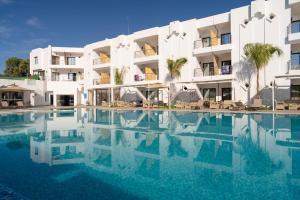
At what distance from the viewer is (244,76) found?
22312 mm

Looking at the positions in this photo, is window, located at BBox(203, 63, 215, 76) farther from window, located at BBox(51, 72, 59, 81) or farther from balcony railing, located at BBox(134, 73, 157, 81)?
window, located at BBox(51, 72, 59, 81)

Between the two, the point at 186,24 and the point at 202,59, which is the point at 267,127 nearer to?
the point at 202,59

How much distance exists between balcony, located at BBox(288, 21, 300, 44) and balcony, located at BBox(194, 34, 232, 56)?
16.0ft

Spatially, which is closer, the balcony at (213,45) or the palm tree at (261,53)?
the palm tree at (261,53)

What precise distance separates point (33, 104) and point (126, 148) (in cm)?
3024

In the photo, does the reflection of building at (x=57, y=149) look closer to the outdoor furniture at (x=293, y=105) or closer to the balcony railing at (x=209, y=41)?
the outdoor furniture at (x=293, y=105)

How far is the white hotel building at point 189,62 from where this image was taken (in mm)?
20719

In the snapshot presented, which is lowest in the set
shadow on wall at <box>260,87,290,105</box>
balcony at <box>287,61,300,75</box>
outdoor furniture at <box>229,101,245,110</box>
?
outdoor furniture at <box>229,101,245,110</box>

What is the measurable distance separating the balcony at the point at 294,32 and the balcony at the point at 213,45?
192 inches

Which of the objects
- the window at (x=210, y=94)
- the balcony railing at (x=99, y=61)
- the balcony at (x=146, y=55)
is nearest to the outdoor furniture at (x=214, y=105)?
the window at (x=210, y=94)

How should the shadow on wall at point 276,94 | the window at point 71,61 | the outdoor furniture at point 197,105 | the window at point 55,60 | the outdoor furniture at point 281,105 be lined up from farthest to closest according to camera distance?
the window at point 71,61, the window at point 55,60, the outdoor furniture at point 197,105, the shadow on wall at point 276,94, the outdoor furniture at point 281,105

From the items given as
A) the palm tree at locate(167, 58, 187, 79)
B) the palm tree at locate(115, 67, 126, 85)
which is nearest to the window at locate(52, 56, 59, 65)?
the palm tree at locate(115, 67, 126, 85)

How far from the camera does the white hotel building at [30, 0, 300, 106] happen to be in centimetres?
2072

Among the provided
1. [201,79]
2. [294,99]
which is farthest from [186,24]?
[294,99]
